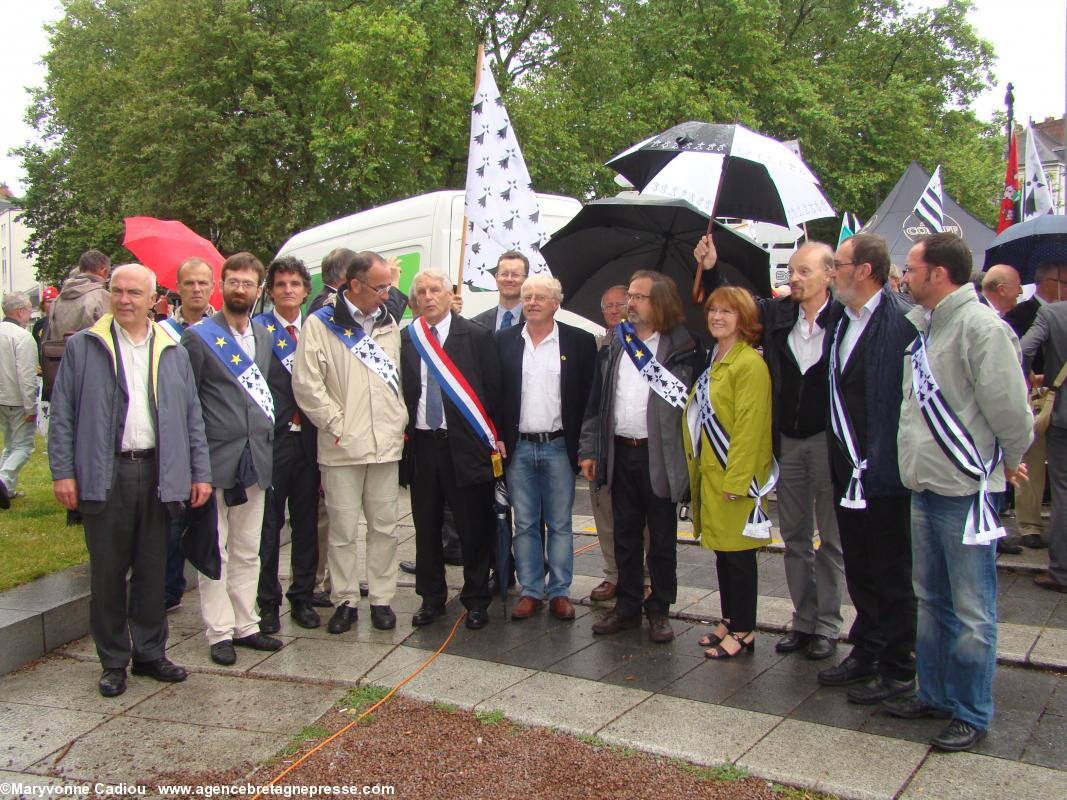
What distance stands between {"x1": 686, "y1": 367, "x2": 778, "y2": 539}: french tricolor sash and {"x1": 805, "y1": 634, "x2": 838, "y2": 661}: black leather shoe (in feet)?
2.09

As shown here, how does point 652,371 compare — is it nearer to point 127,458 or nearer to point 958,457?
point 958,457

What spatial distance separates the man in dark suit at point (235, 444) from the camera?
5.03 meters

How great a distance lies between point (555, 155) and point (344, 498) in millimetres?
18039

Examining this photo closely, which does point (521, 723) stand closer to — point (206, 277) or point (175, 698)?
point (175, 698)

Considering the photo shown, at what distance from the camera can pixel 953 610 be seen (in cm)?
390

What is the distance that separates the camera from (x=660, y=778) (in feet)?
11.7

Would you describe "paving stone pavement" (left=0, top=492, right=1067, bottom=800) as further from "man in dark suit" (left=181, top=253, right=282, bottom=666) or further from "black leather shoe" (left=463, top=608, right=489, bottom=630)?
"man in dark suit" (left=181, top=253, right=282, bottom=666)

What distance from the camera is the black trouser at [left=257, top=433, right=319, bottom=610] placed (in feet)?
18.1

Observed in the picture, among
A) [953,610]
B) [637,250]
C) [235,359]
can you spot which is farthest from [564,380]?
[953,610]

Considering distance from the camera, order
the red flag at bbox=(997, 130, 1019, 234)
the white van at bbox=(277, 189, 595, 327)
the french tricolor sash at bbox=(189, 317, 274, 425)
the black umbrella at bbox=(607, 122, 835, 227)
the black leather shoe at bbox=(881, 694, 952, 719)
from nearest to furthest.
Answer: the black leather shoe at bbox=(881, 694, 952, 719)
the black umbrella at bbox=(607, 122, 835, 227)
the french tricolor sash at bbox=(189, 317, 274, 425)
the white van at bbox=(277, 189, 595, 327)
the red flag at bbox=(997, 130, 1019, 234)

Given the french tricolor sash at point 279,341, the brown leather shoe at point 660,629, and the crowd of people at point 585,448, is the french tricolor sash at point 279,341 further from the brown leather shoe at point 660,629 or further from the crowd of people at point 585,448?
the brown leather shoe at point 660,629

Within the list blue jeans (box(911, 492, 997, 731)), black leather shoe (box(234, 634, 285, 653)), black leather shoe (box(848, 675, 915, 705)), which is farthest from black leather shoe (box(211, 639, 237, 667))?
blue jeans (box(911, 492, 997, 731))

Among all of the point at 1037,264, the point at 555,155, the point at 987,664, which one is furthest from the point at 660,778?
the point at 555,155

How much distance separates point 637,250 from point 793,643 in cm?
259
